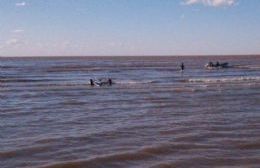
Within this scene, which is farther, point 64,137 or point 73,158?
point 64,137

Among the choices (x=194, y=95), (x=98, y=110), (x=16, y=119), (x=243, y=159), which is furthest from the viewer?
(x=194, y=95)

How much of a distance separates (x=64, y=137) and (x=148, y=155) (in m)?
3.05

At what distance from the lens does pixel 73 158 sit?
10359 millimetres

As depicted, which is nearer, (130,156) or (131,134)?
(130,156)

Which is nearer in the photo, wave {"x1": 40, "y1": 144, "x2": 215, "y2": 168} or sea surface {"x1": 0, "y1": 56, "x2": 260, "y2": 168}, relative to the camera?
wave {"x1": 40, "y1": 144, "x2": 215, "y2": 168}

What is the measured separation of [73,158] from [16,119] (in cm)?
665

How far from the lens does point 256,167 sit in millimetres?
9359

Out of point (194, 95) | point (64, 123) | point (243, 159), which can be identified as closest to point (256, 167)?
point (243, 159)

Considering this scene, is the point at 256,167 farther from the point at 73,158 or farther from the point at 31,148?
the point at 31,148

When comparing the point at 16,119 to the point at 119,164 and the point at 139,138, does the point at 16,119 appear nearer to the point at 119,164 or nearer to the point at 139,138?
the point at 139,138

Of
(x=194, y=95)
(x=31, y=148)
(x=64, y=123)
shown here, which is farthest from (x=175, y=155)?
(x=194, y=95)

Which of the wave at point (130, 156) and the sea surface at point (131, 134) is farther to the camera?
the sea surface at point (131, 134)

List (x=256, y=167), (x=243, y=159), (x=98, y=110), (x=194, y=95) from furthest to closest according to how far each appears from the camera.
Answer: (x=194, y=95), (x=98, y=110), (x=243, y=159), (x=256, y=167)

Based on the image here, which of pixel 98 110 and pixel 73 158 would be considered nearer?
pixel 73 158
